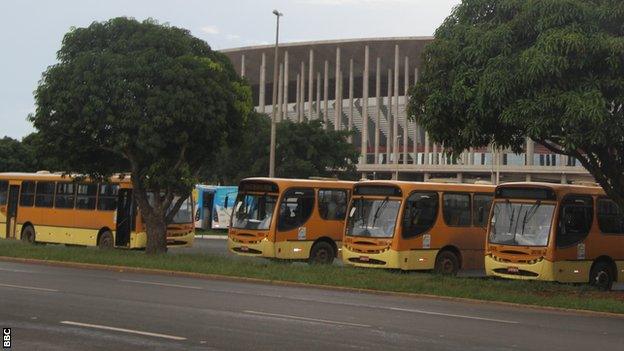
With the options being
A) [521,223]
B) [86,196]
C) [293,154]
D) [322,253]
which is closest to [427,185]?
[521,223]

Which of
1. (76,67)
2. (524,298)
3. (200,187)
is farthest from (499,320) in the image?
(200,187)

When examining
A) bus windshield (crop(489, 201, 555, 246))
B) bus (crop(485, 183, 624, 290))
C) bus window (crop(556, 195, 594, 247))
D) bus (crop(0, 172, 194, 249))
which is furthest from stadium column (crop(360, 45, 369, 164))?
bus windshield (crop(489, 201, 555, 246))

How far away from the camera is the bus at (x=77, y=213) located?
95.7 ft

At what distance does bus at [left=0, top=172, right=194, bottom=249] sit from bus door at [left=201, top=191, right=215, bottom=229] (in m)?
14.9

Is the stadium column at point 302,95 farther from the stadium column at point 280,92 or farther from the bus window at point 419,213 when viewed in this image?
the bus window at point 419,213

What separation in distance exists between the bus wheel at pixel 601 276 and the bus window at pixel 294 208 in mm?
8443

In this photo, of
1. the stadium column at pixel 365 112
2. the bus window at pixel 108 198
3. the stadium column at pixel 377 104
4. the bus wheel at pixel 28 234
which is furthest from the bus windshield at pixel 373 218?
the stadium column at pixel 377 104

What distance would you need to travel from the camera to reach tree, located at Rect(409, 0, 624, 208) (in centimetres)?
1541

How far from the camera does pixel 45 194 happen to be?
104 ft

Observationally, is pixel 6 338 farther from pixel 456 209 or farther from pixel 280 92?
pixel 280 92

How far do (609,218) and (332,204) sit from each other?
27.1 ft

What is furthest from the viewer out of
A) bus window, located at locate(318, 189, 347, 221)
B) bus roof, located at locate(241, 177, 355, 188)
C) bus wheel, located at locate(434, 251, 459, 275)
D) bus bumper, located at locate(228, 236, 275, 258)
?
bus window, located at locate(318, 189, 347, 221)

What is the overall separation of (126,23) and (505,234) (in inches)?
485

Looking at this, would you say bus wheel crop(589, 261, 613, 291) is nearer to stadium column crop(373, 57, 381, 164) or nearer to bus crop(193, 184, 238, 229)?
bus crop(193, 184, 238, 229)
